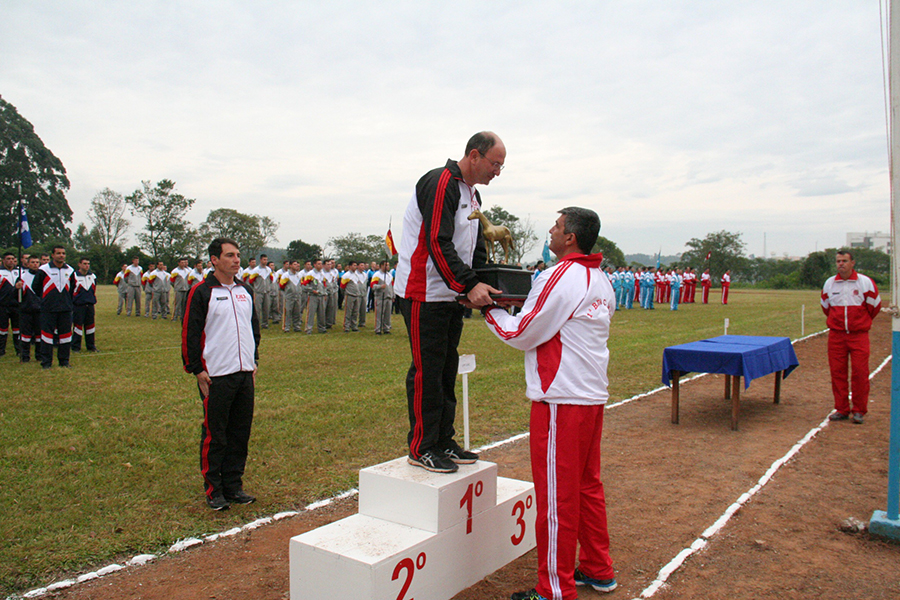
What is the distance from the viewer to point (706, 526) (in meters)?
4.38

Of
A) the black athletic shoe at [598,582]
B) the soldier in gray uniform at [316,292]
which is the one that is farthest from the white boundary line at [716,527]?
the soldier in gray uniform at [316,292]

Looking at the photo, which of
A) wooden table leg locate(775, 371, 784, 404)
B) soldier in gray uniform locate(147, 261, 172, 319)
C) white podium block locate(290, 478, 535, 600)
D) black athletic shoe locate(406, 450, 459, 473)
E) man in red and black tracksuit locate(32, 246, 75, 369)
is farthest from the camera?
soldier in gray uniform locate(147, 261, 172, 319)

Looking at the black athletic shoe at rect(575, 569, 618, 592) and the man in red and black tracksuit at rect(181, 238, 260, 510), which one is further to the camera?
the man in red and black tracksuit at rect(181, 238, 260, 510)

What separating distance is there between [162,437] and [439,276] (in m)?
4.61

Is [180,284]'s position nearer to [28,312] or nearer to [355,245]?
[28,312]

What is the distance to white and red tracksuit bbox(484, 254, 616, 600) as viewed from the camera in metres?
3.04

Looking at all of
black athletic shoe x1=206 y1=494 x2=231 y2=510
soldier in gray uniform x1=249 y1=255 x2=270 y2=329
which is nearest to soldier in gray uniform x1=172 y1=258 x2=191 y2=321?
soldier in gray uniform x1=249 y1=255 x2=270 y2=329

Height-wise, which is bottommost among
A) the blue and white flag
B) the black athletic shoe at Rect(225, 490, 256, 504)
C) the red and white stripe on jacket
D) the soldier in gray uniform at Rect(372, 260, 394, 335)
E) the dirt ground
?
the dirt ground

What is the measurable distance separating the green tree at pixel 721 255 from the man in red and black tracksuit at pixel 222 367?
77444 millimetres

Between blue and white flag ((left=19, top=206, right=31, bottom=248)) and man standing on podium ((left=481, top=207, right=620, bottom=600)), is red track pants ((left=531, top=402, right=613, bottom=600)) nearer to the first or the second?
man standing on podium ((left=481, top=207, right=620, bottom=600))

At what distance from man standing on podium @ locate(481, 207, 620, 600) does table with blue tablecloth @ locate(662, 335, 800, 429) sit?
4.62 metres

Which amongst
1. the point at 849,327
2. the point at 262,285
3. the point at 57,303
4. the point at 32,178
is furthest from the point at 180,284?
the point at 32,178

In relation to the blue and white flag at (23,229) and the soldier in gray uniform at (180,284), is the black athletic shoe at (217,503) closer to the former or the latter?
the blue and white flag at (23,229)

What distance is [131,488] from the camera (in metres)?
4.88
